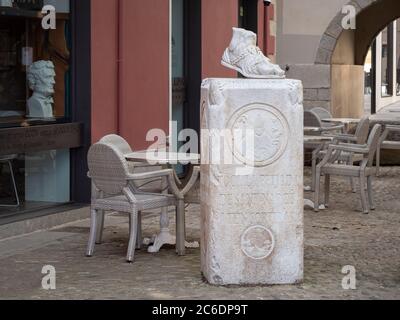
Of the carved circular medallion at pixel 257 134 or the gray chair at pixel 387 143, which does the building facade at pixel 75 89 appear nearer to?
the carved circular medallion at pixel 257 134

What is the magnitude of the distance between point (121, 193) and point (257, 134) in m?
1.51

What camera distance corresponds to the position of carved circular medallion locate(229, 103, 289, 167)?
6.34 m

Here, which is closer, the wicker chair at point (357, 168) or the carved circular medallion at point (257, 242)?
the carved circular medallion at point (257, 242)

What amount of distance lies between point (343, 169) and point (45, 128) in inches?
134

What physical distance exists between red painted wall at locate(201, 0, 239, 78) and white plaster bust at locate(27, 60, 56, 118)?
3937mm

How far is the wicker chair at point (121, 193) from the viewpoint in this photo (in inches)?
285

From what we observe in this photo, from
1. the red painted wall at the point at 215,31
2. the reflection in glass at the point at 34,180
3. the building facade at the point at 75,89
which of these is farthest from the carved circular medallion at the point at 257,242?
the red painted wall at the point at 215,31

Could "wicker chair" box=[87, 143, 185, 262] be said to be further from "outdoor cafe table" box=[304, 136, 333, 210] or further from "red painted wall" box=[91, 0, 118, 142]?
"outdoor cafe table" box=[304, 136, 333, 210]

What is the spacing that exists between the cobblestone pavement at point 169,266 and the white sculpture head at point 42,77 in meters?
1.35

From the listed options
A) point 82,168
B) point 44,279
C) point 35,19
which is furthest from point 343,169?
point 44,279
